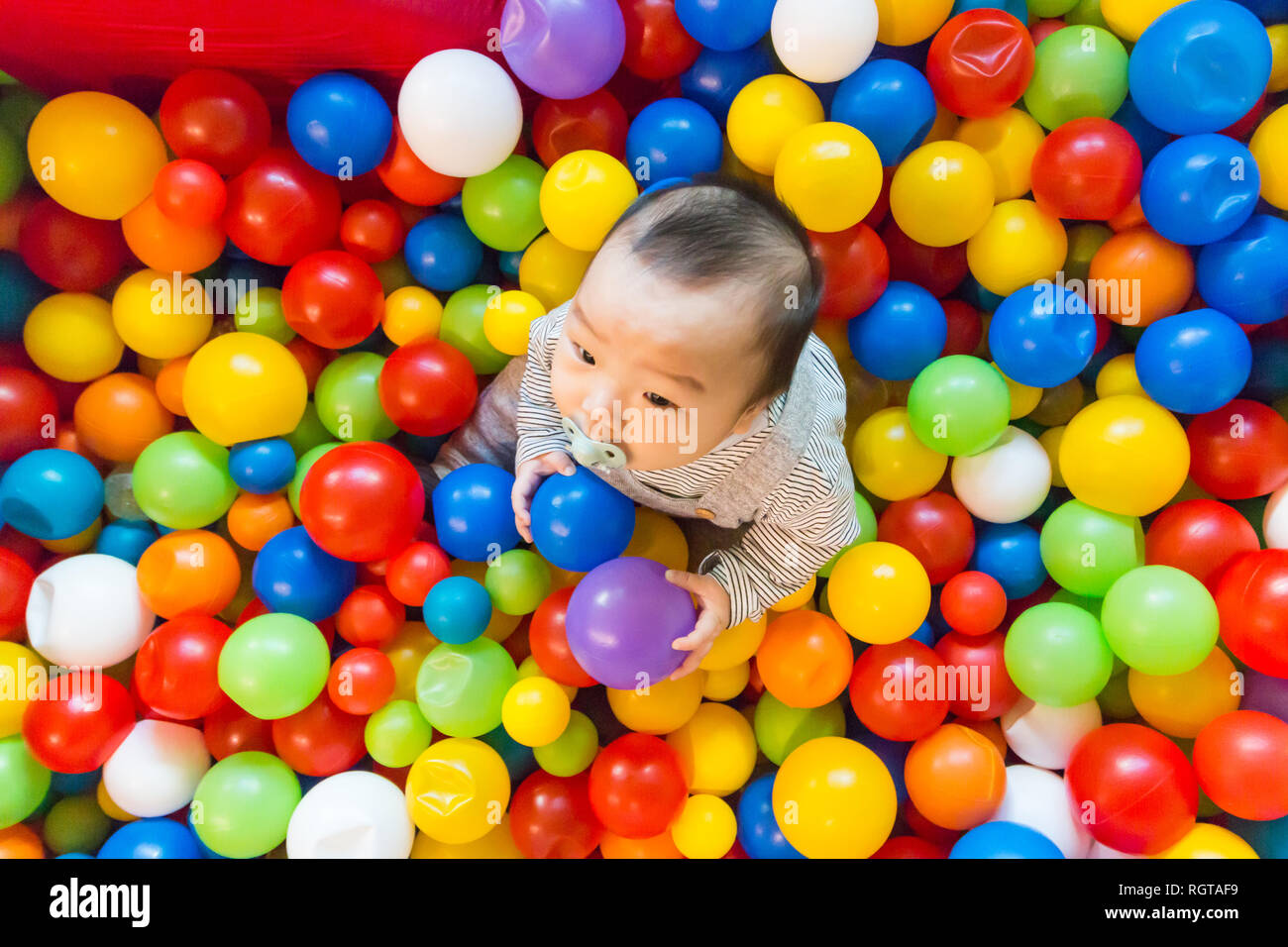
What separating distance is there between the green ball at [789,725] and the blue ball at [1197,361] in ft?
2.11

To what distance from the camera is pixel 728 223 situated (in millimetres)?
1005

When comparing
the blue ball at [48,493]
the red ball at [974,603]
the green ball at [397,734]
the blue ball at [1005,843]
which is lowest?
the blue ball at [1005,843]

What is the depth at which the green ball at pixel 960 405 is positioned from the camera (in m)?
1.36

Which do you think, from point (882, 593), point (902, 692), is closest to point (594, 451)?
point (882, 593)

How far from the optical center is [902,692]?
53.0 inches

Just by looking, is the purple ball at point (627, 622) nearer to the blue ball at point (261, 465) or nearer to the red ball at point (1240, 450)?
the blue ball at point (261, 465)

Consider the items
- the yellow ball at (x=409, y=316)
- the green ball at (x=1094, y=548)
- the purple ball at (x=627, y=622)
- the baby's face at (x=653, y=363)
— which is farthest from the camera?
the yellow ball at (x=409, y=316)

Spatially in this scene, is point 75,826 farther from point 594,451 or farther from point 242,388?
point 594,451

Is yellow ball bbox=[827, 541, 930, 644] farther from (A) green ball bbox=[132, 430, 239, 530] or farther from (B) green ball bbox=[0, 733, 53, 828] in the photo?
(B) green ball bbox=[0, 733, 53, 828]

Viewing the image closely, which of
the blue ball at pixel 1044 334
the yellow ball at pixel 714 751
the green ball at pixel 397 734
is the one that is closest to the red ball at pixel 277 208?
the green ball at pixel 397 734

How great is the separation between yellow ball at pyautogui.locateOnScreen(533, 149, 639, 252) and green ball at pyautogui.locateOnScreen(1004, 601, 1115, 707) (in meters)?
0.80

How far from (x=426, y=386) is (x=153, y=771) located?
627 mm
